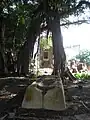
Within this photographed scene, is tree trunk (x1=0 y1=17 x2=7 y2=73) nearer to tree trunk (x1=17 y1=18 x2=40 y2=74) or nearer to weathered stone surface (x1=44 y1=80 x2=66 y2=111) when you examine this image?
tree trunk (x1=17 y1=18 x2=40 y2=74)

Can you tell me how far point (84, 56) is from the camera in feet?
87.7

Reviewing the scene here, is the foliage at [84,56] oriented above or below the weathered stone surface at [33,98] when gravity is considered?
above

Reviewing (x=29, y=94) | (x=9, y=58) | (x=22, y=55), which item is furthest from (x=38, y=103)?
(x=9, y=58)

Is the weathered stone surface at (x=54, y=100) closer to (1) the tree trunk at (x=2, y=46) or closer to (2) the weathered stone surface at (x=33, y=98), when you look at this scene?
(2) the weathered stone surface at (x=33, y=98)

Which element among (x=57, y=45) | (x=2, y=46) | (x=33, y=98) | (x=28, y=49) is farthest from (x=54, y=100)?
(x=2, y=46)

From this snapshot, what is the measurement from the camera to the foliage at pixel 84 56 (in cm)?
2619

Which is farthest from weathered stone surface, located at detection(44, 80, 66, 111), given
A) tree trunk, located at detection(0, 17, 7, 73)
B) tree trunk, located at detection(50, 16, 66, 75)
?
tree trunk, located at detection(0, 17, 7, 73)

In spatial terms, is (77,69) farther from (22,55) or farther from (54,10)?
(54,10)

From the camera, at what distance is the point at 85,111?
5629 millimetres

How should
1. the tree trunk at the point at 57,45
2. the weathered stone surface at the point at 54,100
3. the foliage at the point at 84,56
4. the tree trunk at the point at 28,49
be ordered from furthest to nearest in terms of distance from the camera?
1. the foliage at the point at 84,56
2. the tree trunk at the point at 28,49
3. the tree trunk at the point at 57,45
4. the weathered stone surface at the point at 54,100

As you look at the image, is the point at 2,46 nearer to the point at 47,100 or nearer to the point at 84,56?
the point at 47,100

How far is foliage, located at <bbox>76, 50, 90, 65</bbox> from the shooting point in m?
26.2

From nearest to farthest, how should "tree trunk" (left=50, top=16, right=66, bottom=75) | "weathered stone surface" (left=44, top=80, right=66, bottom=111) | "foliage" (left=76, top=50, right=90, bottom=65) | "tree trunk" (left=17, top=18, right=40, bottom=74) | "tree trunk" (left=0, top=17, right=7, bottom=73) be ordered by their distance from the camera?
1. "weathered stone surface" (left=44, top=80, right=66, bottom=111)
2. "tree trunk" (left=50, top=16, right=66, bottom=75)
3. "tree trunk" (left=17, top=18, right=40, bottom=74)
4. "tree trunk" (left=0, top=17, right=7, bottom=73)
5. "foliage" (left=76, top=50, right=90, bottom=65)

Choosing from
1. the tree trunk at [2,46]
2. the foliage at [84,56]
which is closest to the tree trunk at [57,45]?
the tree trunk at [2,46]
